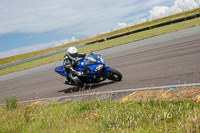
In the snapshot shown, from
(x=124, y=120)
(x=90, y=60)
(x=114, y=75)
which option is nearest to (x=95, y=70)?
(x=90, y=60)

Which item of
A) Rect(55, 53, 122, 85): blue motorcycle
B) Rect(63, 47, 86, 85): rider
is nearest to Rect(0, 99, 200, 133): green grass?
Rect(55, 53, 122, 85): blue motorcycle

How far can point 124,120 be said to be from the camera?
13.5 feet

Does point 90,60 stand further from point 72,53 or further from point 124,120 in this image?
point 124,120

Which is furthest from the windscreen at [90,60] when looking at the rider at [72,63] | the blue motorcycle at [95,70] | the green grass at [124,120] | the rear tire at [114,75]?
the green grass at [124,120]

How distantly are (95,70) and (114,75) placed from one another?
2.75ft

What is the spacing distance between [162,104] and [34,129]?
2.55m

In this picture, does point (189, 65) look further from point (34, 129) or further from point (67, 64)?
point (34, 129)

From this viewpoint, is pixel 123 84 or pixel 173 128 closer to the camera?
pixel 173 128

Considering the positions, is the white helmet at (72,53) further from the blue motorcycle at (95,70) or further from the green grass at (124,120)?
the green grass at (124,120)

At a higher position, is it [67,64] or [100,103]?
[67,64]

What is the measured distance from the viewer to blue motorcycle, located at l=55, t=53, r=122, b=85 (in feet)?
29.3

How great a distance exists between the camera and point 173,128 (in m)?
3.22

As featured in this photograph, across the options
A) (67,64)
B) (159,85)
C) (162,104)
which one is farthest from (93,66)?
(162,104)

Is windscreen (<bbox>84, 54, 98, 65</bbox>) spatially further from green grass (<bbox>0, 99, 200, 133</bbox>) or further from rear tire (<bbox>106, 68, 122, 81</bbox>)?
green grass (<bbox>0, 99, 200, 133</bbox>)
